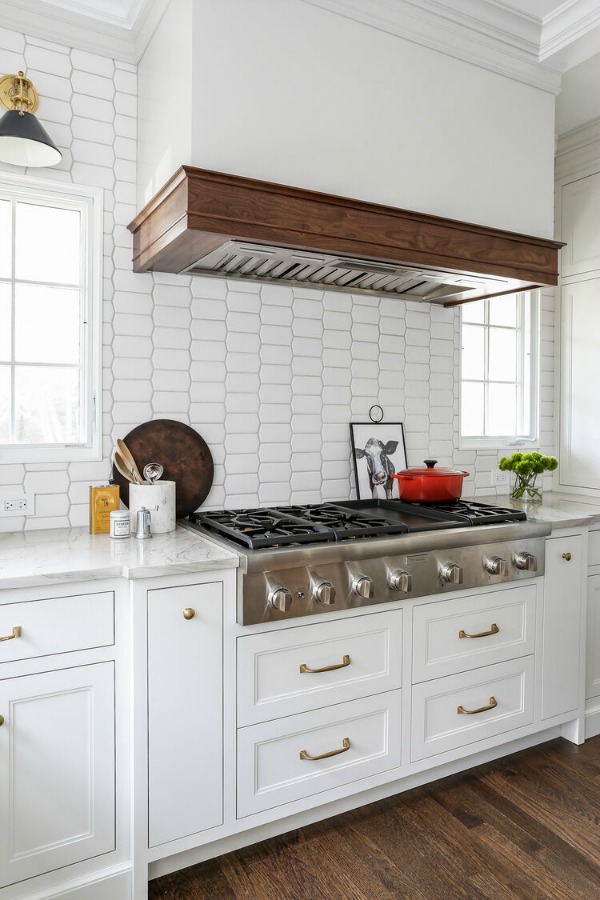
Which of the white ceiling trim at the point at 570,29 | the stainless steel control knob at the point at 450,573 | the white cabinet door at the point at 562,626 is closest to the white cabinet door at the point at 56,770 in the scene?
the stainless steel control knob at the point at 450,573

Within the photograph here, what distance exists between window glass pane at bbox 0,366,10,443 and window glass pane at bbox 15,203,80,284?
355mm

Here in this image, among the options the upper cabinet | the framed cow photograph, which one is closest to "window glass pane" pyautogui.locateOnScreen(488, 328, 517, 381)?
the upper cabinet

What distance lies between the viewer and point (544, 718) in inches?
101

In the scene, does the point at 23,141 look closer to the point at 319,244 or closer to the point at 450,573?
the point at 319,244

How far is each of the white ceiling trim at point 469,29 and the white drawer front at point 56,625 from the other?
2019 millimetres

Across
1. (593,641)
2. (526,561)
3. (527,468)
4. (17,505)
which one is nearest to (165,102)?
(17,505)

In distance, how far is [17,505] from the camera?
7.18 ft

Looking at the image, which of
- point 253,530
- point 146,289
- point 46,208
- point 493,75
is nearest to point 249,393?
point 146,289

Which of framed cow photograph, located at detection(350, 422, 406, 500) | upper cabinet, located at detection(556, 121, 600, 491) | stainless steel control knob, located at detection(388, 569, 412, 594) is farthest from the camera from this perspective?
upper cabinet, located at detection(556, 121, 600, 491)

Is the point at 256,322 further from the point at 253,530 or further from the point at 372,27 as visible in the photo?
the point at 372,27

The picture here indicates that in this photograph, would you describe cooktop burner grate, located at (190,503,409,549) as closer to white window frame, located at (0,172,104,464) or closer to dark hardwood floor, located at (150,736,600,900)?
white window frame, located at (0,172,104,464)

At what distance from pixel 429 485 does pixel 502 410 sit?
99 centimetres

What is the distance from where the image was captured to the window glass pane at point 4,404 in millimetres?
2240

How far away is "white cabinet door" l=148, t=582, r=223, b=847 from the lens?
1.74m
